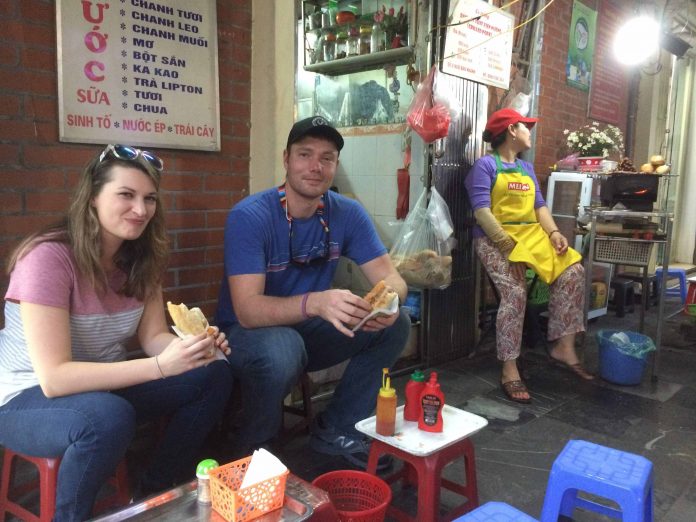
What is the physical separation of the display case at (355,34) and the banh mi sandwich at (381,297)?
2.11 meters

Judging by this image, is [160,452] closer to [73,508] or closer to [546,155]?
[73,508]

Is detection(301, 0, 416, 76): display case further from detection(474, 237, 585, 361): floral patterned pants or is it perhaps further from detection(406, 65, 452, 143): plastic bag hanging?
detection(474, 237, 585, 361): floral patterned pants

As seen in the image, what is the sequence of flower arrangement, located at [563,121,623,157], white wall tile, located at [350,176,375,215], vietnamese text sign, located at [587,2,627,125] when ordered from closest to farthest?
1. white wall tile, located at [350,176,375,215]
2. flower arrangement, located at [563,121,623,157]
3. vietnamese text sign, located at [587,2,627,125]

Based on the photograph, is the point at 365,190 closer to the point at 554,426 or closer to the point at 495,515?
the point at 554,426

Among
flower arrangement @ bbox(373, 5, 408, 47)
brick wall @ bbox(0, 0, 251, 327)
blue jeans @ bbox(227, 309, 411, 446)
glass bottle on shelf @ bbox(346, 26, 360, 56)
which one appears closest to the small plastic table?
blue jeans @ bbox(227, 309, 411, 446)

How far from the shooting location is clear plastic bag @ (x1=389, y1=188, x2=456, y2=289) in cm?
323

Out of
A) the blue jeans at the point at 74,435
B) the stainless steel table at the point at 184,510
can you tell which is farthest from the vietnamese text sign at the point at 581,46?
the blue jeans at the point at 74,435

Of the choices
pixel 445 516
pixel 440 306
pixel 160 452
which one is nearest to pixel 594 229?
pixel 440 306

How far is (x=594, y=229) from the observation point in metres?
3.45

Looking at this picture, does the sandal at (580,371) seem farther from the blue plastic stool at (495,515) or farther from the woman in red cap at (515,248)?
the blue plastic stool at (495,515)

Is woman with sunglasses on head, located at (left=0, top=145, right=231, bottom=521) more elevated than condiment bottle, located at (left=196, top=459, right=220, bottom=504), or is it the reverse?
woman with sunglasses on head, located at (left=0, top=145, right=231, bottom=521)

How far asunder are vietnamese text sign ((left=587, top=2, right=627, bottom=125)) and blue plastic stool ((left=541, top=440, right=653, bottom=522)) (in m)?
4.54

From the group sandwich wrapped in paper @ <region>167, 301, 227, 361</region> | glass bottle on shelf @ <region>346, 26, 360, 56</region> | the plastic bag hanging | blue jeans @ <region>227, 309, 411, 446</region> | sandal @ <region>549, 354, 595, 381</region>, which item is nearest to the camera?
sandwich wrapped in paper @ <region>167, 301, 227, 361</region>

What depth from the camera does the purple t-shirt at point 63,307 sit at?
1.47m
